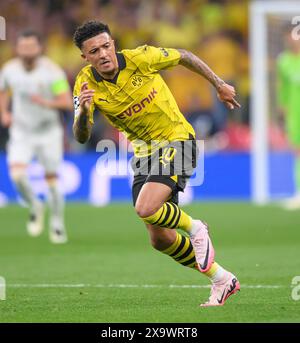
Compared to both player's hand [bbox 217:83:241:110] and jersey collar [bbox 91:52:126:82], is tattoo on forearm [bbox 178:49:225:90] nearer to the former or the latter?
player's hand [bbox 217:83:241:110]

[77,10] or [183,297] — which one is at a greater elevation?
[77,10]

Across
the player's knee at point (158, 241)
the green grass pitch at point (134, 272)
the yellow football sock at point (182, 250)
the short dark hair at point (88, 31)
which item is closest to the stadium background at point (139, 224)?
the green grass pitch at point (134, 272)

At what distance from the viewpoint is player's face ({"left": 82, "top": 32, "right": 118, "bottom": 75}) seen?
24.7 ft

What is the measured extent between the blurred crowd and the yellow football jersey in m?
12.4

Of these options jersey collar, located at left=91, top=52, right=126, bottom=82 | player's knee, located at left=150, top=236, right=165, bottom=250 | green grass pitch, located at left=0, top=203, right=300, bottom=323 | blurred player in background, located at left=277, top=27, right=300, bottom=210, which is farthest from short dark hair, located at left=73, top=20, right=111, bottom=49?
blurred player in background, located at left=277, top=27, right=300, bottom=210

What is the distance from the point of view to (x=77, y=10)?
21047mm

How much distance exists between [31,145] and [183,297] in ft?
21.1

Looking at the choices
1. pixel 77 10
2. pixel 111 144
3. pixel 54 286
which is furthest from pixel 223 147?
pixel 54 286

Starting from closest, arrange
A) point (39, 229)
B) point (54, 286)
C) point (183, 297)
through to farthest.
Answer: point (183, 297), point (54, 286), point (39, 229)

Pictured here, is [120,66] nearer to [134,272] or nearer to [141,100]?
[141,100]

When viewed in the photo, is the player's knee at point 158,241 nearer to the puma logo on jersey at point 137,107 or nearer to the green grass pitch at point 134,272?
the green grass pitch at point 134,272

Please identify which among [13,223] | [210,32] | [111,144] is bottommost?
[13,223]

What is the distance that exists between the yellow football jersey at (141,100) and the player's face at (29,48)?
5370mm

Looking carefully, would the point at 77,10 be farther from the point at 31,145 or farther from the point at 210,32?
the point at 31,145
